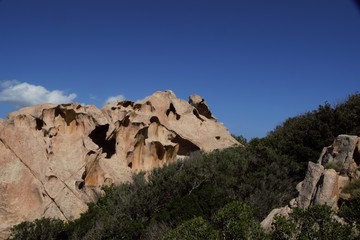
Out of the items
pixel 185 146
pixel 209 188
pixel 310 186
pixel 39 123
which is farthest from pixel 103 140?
pixel 310 186

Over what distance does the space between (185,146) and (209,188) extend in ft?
32.6

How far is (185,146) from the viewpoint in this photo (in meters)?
28.3

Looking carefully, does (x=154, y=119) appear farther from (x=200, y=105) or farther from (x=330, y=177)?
(x=330, y=177)

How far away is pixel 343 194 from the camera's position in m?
12.7

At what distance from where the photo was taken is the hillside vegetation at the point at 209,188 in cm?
1617

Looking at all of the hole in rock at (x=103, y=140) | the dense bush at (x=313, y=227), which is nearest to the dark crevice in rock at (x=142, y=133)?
the hole in rock at (x=103, y=140)

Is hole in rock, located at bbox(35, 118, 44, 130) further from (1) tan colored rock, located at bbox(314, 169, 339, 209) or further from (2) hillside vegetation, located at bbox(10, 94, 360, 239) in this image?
(1) tan colored rock, located at bbox(314, 169, 339, 209)

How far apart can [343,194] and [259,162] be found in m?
8.61

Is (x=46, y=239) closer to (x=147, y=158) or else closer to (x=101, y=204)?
(x=101, y=204)

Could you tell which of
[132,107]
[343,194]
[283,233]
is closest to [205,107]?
[132,107]

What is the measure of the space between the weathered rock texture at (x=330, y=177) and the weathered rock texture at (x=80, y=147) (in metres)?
11.7

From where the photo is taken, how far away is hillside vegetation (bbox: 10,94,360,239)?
1617 cm

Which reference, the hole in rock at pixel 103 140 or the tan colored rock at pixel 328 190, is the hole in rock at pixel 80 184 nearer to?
the hole in rock at pixel 103 140

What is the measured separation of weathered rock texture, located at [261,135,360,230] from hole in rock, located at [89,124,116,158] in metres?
13.0
